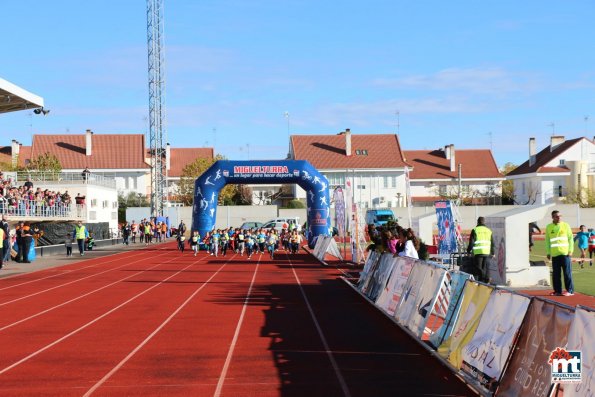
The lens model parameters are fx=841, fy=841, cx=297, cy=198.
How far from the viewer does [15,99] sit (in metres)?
35.6

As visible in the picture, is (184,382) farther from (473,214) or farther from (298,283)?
(473,214)

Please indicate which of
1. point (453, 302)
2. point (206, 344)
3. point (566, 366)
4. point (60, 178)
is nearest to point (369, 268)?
point (206, 344)

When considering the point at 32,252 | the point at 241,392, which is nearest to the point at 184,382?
the point at 241,392

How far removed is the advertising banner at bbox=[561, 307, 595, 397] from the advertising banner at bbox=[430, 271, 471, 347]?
11.2ft

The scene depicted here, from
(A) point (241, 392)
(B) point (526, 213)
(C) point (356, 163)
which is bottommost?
(A) point (241, 392)

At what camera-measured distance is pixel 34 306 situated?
55.7 ft

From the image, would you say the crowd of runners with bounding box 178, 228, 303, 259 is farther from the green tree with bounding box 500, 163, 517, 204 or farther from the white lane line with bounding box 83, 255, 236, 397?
the green tree with bounding box 500, 163, 517, 204

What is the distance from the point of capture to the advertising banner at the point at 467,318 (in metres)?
8.60

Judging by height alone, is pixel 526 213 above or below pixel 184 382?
above

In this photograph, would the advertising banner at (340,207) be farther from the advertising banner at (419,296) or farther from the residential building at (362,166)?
the residential building at (362,166)

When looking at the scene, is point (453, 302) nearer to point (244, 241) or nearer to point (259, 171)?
point (244, 241)

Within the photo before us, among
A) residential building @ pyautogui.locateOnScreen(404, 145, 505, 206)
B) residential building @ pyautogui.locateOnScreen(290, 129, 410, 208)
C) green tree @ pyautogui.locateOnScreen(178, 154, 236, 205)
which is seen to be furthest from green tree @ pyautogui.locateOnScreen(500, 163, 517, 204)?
green tree @ pyautogui.locateOnScreen(178, 154, 236, 205)

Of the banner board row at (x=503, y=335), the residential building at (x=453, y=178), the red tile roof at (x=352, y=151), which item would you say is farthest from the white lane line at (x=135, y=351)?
the residential building at (x=453, y=178)

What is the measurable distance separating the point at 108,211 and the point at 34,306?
50538 millimetres
